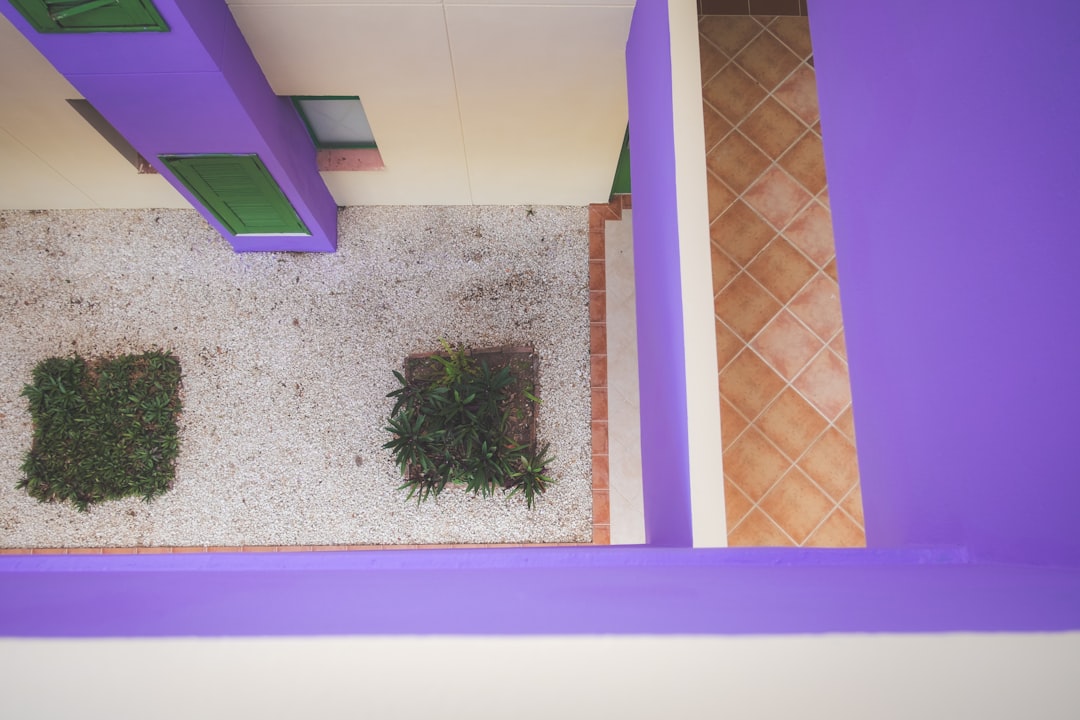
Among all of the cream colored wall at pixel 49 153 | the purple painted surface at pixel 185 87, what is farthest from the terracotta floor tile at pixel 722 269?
the cream colored wall at pixel 49 153

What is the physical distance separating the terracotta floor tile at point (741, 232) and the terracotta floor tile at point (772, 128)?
432mm

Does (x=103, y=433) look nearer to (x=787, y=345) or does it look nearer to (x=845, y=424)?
(x=787, y=345)

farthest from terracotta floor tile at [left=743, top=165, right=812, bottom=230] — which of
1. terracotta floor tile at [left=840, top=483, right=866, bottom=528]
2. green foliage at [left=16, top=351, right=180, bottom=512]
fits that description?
green foliage at [left=16, top=351, right=180, bottom=512]

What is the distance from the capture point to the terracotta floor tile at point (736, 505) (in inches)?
121

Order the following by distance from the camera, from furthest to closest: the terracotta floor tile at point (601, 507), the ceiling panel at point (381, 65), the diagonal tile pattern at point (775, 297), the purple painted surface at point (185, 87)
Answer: the terracotta floor tile at point (601, 507)
the diagonal tile pattern at point (775, 297)
the ceiling panel at point (381, 65)
the purple painted surface at point (185, 87)

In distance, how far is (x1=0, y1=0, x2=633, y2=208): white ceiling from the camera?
8.84ft

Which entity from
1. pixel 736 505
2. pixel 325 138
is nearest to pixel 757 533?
pixel 736 505

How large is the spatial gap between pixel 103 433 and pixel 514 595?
4.18 m

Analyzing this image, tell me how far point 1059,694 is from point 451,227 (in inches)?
164

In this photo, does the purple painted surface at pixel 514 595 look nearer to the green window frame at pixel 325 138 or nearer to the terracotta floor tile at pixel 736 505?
the terracotta floor tile at pixel 736 505

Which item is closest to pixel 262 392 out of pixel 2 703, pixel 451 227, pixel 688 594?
pixel 451 227

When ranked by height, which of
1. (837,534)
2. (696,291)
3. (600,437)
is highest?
(696,291)

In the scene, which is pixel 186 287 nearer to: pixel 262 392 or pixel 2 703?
pixel 262 392

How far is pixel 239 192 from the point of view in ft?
11.5
